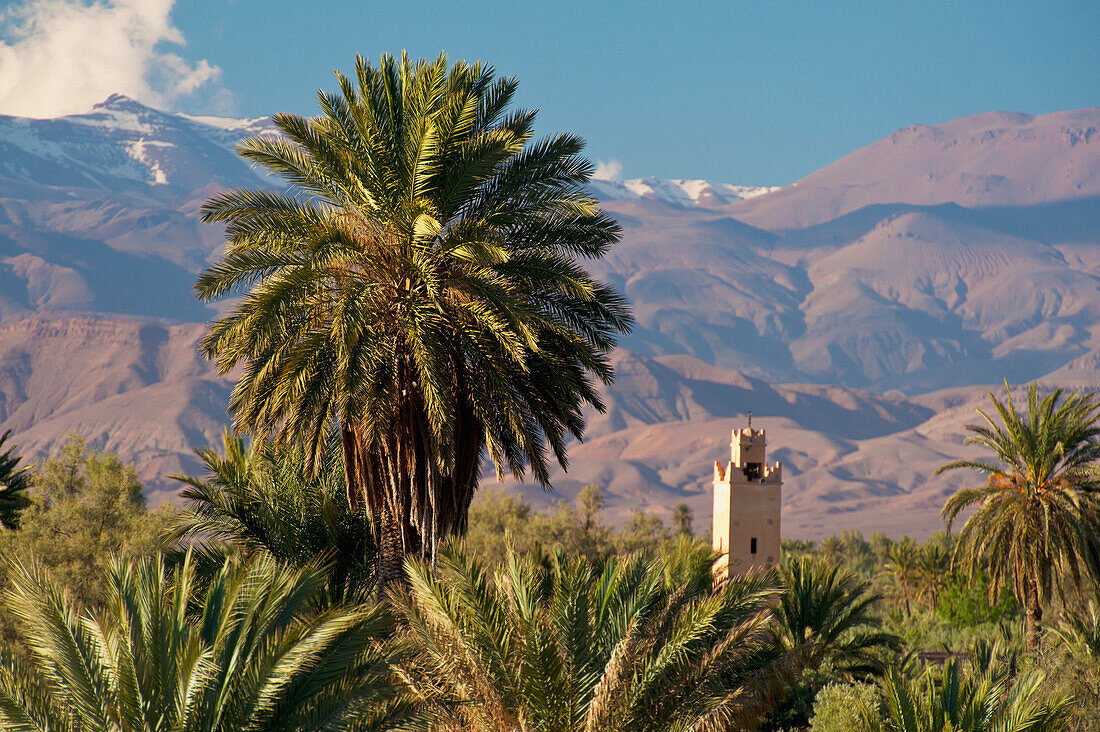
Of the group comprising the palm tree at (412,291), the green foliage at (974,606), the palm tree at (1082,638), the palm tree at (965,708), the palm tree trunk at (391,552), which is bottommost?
the green foliage at (974,606)

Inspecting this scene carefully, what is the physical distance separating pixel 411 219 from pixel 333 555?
606 centimetres

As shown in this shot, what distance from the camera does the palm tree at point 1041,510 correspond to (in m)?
31.9

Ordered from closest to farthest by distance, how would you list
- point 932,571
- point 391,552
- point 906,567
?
1. point 391,552
2. point 932,571
3. point 906,567

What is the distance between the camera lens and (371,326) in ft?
56.3

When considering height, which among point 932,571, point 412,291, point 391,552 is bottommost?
point 932,571

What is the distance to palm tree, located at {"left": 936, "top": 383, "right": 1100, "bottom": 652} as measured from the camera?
3189 cm

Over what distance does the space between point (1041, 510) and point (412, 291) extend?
22.3 metres

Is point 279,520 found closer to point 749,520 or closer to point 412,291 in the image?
point 412,291

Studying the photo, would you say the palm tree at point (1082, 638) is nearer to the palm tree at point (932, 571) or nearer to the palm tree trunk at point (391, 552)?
the palm tree trunk at point (391, 552)

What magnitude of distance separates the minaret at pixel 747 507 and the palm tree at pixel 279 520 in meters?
23.9

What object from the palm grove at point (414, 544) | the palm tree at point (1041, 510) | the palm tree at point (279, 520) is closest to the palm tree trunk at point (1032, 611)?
the palm tree at point (1041, 510)

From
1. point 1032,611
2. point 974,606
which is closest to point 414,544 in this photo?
point 1032,611

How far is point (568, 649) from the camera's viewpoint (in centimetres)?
1322

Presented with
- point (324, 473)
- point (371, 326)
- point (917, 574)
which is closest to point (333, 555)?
point (324, 473)
